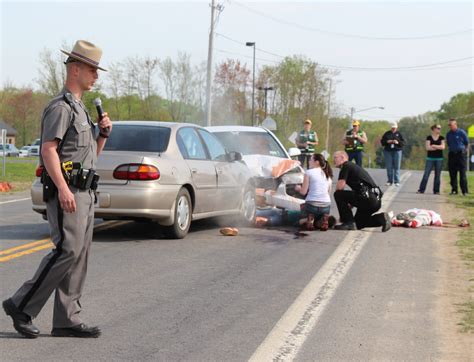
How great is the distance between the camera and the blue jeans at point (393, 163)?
23266 mm

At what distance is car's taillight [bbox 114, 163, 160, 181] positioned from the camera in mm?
10172

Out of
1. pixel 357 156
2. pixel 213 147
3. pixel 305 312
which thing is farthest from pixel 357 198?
pixel 357 156

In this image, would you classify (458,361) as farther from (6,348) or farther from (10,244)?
(10,244)

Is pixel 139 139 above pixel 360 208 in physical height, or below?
above

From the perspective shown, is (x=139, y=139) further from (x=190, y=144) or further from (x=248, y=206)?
(x=248, y=206)

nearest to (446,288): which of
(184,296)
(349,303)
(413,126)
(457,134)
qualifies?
(349,303)

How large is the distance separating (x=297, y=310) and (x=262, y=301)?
430mm

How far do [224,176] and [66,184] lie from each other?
6.73 metres

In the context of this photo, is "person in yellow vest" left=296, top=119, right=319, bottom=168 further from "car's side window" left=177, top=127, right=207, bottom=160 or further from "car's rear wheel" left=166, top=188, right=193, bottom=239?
"car's rear wheel" left=166, top=188, right=193, bottom=239

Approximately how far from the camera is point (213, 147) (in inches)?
472

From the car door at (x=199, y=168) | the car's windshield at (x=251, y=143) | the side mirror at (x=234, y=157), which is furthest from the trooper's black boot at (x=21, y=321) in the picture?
the car's windshield at (x=251, y=143)

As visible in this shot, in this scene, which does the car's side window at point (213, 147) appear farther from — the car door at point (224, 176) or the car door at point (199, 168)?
the car door at point (199, 168)

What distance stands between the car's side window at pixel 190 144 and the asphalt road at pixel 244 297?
1.11 metres

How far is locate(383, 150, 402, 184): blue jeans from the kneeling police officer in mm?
11035
